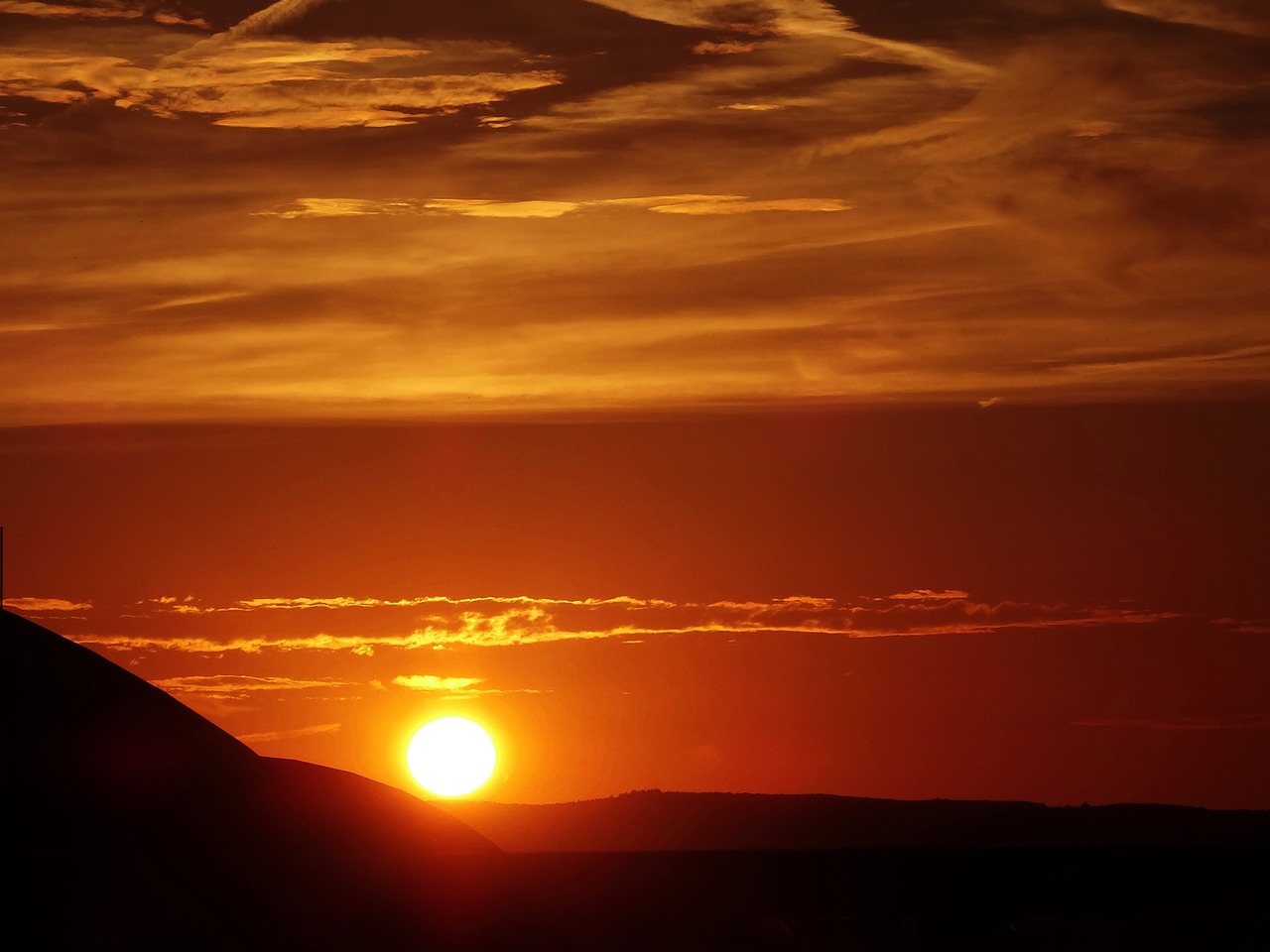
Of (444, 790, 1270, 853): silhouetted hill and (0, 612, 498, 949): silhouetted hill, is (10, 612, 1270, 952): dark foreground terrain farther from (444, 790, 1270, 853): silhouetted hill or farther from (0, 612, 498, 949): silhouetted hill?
(444, 790, 1270, 853): silhouetted hill

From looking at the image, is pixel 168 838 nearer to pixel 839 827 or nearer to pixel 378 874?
pixel 378 874

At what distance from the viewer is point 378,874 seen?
952 inches

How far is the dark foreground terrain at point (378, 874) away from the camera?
829 inches

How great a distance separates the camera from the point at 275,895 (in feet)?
73.6

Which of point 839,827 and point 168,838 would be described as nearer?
point 168,838

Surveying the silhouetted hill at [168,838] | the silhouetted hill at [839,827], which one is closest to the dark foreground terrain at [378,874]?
the silhouetted hill at [168,838]

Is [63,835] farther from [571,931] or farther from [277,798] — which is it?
[571,931]

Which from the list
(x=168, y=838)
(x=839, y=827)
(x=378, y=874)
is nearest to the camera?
(x=168, y=838)

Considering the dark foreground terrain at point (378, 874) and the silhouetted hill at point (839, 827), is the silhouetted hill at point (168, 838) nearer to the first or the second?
the dark foreground terrain at point (378, 874)

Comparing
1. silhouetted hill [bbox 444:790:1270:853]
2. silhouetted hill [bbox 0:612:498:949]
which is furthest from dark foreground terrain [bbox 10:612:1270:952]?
silhouetted hill [bbox 444:790:1270:853]

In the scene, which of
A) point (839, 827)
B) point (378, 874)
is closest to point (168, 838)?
point (378, 874)

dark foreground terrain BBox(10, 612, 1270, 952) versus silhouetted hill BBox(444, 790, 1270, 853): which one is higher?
dark foreground terrain BBox(10, 612, 1270, 952)

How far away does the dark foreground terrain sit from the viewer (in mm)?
21062

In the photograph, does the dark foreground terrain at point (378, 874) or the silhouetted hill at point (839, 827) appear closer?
the dark foreground terrain at point (378, 874)
